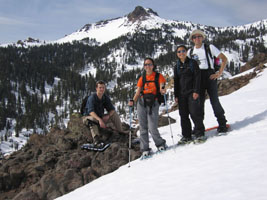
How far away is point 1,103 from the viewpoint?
141750 mm

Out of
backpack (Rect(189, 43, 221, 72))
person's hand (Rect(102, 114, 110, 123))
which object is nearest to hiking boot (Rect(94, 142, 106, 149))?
person's hand (Rect(102, 114, 110, 123))

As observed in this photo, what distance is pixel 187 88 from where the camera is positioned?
634cm

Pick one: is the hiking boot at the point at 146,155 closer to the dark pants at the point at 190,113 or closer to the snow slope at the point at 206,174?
the snow slope at the point at 206,174

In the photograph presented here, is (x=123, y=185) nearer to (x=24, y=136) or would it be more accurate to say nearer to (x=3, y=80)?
(x=24, y=136)

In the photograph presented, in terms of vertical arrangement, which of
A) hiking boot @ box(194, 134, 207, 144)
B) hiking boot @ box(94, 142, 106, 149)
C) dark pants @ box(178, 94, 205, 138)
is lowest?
hiking boot @ box(94, 142, 106, 149)

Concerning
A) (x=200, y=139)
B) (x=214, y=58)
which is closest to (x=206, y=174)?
(x=200, y=139)

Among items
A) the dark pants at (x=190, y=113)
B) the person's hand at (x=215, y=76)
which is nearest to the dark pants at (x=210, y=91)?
the person's hand at (x=215, y=76)

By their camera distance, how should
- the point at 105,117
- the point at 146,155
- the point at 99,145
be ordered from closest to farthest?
the point at 146,155 → the point at 99,145 → the point at 105,117

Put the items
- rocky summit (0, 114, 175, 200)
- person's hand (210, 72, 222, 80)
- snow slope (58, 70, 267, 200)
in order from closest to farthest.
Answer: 1. snow slope (58, 70, 267, 200)
2. person's hand (210, 72, 222, 80)
3. rocky summit (0, 114, 175, 200)

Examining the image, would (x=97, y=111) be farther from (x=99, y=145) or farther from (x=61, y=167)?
(x=61, y=167)

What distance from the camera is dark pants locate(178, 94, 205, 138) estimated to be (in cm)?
626

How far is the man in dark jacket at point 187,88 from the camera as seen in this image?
618cm

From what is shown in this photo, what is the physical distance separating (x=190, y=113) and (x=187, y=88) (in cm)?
82

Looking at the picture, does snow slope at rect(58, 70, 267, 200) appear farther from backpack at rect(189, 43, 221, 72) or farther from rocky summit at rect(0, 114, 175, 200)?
backpack at rect(189, 43, 221, 72)
